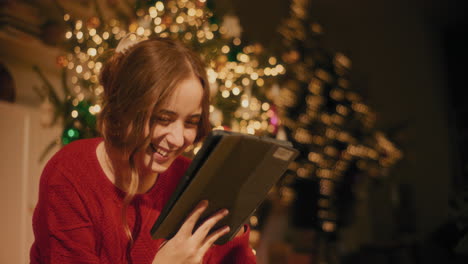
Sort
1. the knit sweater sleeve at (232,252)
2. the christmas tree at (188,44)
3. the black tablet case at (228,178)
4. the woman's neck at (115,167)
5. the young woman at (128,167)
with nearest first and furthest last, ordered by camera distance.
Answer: the black tablet case at (228,178) → the young woman at (128,167) → the woman's neck at (115,167) → the knit sweater sleeve at (232,252) → the christmas tree at (188,44)

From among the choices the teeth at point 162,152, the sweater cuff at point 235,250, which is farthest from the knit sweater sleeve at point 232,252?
the teeth at point 162,152

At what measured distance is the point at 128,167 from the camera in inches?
44.3

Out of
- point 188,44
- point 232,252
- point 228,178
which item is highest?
point 228,178

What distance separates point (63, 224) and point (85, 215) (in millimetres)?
55

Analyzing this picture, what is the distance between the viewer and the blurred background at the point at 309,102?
1.89m

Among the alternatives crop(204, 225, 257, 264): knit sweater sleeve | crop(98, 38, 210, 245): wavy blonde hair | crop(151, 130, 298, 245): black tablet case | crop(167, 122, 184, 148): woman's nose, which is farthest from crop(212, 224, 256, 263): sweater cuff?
crop(167, 122, 184, 148): woman's nose

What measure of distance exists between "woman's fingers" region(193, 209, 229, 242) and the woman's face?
0.17 metres

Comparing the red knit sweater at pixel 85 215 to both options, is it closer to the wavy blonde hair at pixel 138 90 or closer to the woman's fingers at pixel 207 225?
the wavy blonde hair at pixel 138 90

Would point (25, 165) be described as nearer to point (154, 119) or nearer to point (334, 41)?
point (154, 119)

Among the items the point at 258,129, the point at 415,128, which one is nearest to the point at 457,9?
the point at 415,128

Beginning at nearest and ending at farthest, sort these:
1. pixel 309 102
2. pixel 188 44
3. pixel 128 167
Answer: pixel 128 167, pixel 188 44, pixel 309 102

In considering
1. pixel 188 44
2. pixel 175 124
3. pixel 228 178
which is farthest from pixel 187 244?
pixel 188 44

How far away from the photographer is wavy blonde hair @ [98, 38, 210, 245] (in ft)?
3.23

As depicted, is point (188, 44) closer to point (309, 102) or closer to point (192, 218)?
point (192, 218)
